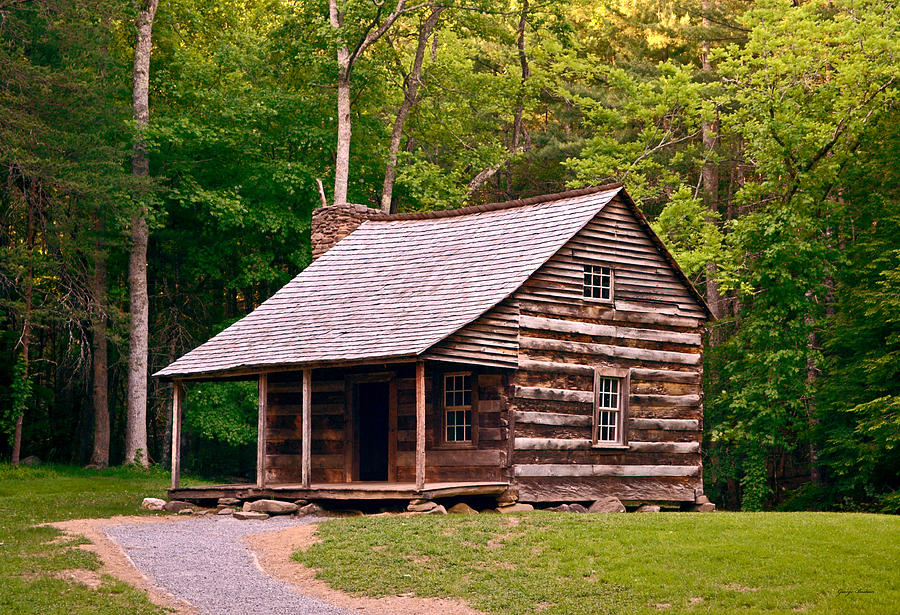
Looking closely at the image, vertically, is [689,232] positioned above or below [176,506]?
above

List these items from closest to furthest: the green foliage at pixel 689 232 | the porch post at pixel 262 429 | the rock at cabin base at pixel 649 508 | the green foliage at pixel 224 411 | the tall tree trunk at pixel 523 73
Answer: the porch post at pixel 262 429, the rock at cabin base at pixel 649 508, the green foliage at pixel 689 232, the green foliage at pixel 224 411, the tall tree trunk at pixel 523 73

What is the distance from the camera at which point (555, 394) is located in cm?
2456

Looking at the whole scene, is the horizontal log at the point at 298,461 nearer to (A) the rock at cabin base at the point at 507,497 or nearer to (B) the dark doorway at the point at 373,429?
(B) the dark doorway at the point at 373,429

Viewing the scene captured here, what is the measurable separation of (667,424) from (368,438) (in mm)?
6923

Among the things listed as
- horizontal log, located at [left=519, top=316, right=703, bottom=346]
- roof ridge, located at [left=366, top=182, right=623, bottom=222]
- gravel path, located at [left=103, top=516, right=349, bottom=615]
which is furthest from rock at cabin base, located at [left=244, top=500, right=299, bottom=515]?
roof ridge, located at [left=366, top=182, right=623, bottom=222]

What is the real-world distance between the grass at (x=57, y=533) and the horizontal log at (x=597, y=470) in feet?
27.8

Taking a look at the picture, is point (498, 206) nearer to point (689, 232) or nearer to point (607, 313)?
point (607, 313)

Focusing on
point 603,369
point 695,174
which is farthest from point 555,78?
point 603,369

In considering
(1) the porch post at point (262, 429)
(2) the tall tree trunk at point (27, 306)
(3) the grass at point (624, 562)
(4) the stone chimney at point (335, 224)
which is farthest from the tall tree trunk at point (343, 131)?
(3) the grass at point (624, 562)

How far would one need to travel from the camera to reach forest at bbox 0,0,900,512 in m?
33.2

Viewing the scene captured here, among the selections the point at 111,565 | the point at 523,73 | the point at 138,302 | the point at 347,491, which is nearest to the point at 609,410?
the point at 347,491

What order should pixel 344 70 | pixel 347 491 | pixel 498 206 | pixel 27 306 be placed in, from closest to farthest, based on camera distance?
pixel 347 491, pixel 498 206, pixel 27 306, pixel 344 70

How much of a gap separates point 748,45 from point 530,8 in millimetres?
7694

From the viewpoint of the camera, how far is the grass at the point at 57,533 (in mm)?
14469
